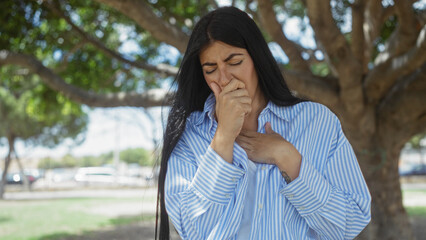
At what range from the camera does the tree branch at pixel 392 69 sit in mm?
5512

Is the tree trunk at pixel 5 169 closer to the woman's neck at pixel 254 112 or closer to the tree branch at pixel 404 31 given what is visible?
the tree branch at pixel 404 31

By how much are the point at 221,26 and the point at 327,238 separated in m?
0.84

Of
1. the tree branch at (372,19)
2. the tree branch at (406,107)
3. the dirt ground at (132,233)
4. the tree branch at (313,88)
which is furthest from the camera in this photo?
the dirt ground at (132,233)

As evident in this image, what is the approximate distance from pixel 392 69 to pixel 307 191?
198 inches

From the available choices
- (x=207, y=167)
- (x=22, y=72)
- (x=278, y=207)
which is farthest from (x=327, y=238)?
(x=22, y=72)

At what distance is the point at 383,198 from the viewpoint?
Result: 22.2ft

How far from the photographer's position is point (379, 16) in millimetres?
6883

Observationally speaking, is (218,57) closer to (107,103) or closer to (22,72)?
(107,103)

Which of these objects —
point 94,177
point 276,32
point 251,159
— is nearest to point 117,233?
point 276,32

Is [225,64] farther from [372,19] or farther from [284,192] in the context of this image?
[372,19]

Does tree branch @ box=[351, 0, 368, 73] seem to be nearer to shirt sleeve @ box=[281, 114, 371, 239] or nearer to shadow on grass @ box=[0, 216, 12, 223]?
shirt sleeve @ box=[281, 114, 371, 239]

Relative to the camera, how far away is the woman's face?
67.0 inches

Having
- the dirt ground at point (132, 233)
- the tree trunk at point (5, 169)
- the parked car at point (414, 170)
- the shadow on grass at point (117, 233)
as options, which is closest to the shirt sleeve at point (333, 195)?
the dirt ground at point (132, 233)

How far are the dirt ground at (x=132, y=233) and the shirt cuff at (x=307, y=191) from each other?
293 inches
